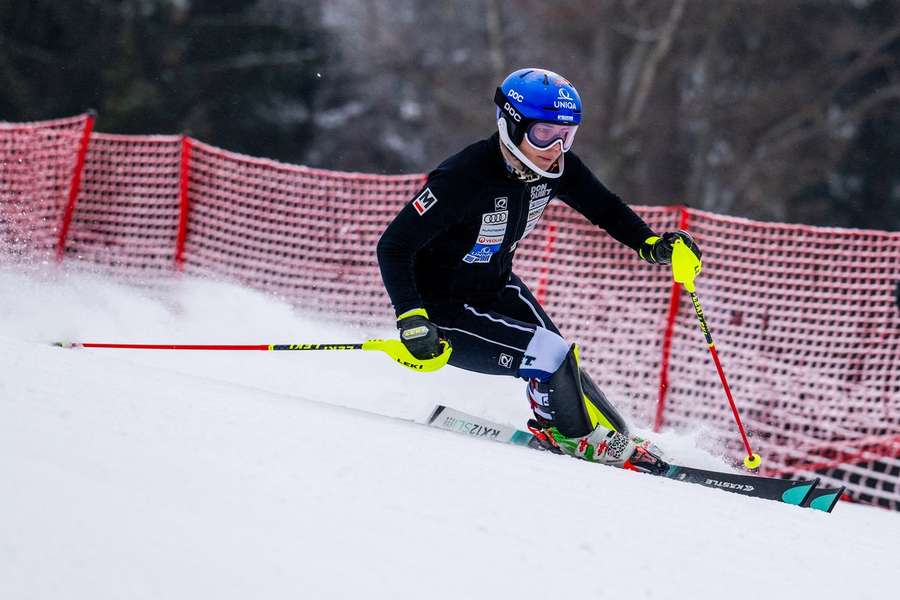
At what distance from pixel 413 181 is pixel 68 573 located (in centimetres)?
582

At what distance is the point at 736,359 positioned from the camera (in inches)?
302

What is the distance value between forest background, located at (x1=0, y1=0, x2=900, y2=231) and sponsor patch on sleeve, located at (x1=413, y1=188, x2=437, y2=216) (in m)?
17.8

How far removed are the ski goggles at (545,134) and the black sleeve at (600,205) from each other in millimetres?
501

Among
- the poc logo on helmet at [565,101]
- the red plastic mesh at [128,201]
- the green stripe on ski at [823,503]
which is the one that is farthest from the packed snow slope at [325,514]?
the red plastic mesh at [128,201]

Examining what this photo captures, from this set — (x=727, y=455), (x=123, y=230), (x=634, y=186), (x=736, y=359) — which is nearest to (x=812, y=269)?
(x=736, y=359)

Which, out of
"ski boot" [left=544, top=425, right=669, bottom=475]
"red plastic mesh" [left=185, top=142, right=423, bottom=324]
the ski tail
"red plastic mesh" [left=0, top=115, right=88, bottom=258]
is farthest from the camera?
"red plastic mesh" [left=185, top=142, right=423, bottom=324]

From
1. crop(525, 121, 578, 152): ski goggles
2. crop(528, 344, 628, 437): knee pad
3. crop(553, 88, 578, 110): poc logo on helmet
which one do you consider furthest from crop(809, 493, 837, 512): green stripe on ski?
crop(553, 88, 578, 110): poc logo on helmet

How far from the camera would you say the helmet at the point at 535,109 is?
178 inches

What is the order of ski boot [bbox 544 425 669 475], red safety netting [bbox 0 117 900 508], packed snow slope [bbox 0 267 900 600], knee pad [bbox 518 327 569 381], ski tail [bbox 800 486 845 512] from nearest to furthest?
packed snow slope [bbox 0 267 900 600], ski tail [bbox 800 486 845 512], knee pad [bbox 518 327 569 381], ski boot [bbox 544 425 669 475], red safety netting [bbox 0 117 900 508]

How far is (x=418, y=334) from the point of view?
4.49m

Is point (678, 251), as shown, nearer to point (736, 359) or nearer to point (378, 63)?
point (736, 359)

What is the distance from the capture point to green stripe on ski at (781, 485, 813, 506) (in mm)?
4613

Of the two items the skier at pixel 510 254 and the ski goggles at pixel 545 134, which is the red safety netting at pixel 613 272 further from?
the ski goggles at pixel 545 134

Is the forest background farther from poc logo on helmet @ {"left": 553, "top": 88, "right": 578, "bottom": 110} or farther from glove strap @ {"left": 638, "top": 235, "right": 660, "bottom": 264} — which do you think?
poc logo on helmet @ {"left": 553, "top": 88, "right": 578, "bottom": 110}
